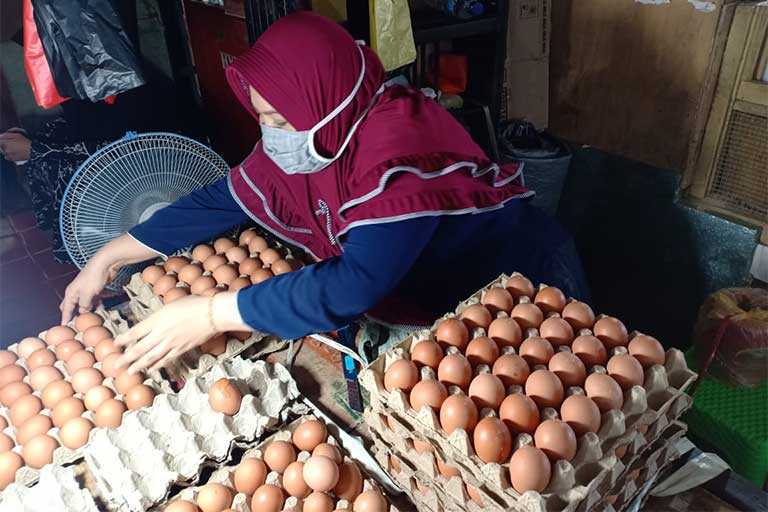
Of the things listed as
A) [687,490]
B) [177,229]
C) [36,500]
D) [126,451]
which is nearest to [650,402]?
[687,490]

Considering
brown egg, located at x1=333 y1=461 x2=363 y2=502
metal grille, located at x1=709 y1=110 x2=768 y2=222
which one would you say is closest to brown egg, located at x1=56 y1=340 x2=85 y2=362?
brown egg, located at x1=333 y1=461 x2=363 y2=502

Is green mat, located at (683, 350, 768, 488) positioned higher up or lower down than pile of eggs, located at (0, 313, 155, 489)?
lower down

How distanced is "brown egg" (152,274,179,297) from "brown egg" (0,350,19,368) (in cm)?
38

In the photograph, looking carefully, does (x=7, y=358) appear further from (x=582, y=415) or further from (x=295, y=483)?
(x=582, y=415)

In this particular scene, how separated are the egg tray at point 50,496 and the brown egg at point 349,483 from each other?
48cm

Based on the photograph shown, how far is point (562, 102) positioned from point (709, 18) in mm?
874

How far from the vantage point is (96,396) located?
1.38 meters

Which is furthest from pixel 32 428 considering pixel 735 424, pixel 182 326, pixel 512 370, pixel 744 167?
pixel 744 167

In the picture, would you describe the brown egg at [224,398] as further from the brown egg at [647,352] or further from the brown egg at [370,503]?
the brown egg at [647,352]

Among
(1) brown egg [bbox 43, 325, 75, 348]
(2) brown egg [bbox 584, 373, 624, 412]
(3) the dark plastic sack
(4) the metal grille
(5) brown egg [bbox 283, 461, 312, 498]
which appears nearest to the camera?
(2) brown egg [bbox 584, 373, 624, 412]

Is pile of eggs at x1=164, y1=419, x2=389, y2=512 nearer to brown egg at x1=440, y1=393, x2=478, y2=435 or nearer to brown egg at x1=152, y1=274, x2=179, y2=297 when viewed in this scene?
brown egg at x1=440, y1=393, x2=478, y2=435

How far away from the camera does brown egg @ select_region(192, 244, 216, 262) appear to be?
1.71 meters

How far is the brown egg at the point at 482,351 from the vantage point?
1134 mm

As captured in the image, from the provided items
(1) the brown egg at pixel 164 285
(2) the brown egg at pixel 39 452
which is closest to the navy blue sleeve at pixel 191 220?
(1) the brown egg at pixel 164 285
